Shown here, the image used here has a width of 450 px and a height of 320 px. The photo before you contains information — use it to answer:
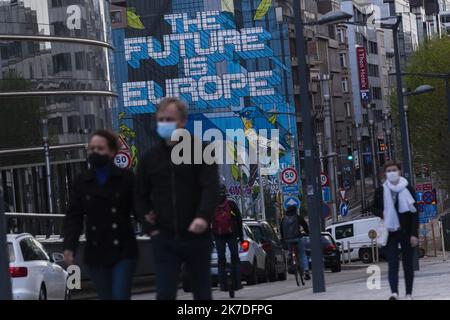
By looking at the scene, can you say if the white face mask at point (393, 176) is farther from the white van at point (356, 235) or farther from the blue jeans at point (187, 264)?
the white van at point (356, 235)

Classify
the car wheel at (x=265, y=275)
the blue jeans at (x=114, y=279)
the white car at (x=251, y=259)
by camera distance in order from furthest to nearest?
the car wheel at (x=265, y=275)
the white car at (x=251, y=259)
the blue jeans at (x=114, y=279)

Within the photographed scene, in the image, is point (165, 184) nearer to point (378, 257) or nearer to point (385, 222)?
point (385, 222)

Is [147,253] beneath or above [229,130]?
beneath

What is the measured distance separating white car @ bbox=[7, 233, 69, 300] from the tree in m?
70.7

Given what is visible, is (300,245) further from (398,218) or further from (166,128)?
(166,128)

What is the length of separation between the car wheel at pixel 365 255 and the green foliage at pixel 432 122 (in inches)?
1156

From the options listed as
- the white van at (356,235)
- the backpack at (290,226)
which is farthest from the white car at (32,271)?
the white van at (356,235)

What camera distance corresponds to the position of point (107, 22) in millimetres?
74812

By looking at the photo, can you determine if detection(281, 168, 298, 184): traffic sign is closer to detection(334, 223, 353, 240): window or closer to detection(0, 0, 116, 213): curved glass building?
detection(0, 0, 116, 213): curved glass building

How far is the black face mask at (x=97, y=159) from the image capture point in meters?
12.0

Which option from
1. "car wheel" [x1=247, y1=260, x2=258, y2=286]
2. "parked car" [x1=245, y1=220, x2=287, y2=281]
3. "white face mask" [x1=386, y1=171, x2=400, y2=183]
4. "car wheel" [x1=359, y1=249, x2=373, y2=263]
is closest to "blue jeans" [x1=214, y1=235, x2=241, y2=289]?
"white face mask" [x1=386, y1=171, x2=400, y2=183]

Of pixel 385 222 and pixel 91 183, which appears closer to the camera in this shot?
pixel 91 183
